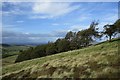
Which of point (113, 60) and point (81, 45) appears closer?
point (113, 60)

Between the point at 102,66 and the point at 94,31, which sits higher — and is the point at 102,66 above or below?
below

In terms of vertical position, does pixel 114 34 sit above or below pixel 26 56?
above

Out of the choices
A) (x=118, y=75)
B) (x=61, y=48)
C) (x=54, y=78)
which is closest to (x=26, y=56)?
(x=61, y=48)

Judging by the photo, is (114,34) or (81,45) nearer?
(114,34)

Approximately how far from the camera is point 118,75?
106 ft

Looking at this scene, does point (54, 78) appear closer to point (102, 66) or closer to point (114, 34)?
point (102, 66)

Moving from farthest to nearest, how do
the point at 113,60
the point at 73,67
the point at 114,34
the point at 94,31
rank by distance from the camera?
the point at 94,31 → the point at 114,34 → the point at 73,67 → the point at 113,60

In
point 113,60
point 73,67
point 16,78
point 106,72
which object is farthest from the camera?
A: point 16,78

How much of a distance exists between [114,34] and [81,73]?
2084 inches

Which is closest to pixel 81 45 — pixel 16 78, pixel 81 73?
pixel 16 78

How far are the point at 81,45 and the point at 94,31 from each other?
11.5 m

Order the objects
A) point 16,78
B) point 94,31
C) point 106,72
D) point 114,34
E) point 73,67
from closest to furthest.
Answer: point 106,72 < point 73,67 < point 16,78 < point 114,34 < point 94,31

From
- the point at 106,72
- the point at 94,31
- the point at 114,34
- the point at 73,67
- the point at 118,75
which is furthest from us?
the point at 94,31

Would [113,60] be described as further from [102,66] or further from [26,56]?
[26,56]
